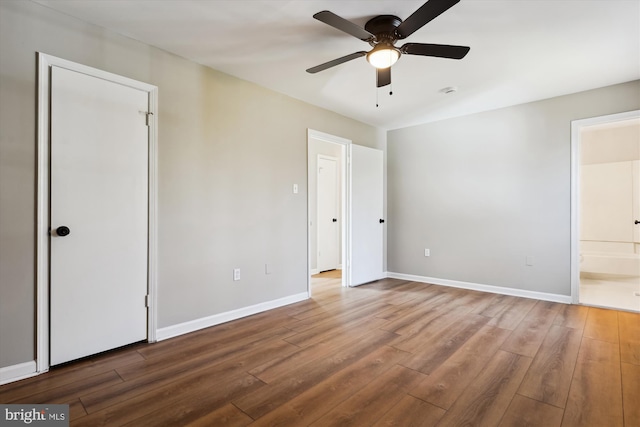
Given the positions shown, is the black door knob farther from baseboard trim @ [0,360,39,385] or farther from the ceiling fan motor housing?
the ceiling fan motor housing

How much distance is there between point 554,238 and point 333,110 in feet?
10.8

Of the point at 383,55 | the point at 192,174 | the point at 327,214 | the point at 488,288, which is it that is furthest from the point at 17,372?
the point at 488,288

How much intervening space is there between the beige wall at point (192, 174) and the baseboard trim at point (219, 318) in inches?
2.3

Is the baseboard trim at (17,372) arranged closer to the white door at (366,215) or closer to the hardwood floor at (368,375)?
the hardwood floor at (368,375)

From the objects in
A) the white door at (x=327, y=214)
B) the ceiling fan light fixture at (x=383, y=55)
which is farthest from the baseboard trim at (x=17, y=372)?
the white door at (x=327, y=214)

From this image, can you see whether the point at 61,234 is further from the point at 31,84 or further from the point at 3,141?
the point at 31,84

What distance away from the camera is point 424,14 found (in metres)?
1.84

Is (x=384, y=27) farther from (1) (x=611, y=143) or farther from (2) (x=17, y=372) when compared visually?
(1) (x=611, y=143)

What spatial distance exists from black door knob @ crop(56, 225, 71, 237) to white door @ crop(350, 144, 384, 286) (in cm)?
337

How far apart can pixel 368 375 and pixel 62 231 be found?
237 centimetres

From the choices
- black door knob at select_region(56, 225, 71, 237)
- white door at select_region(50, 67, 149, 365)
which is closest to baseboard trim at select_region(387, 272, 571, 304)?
white door at select_region(50, 67, 149, 365)

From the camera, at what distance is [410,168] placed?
5.13 meters

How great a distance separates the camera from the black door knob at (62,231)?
2.18 meters

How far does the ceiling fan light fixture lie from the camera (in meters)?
2.31
